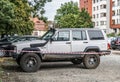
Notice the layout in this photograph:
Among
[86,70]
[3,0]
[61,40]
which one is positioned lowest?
[86,70]

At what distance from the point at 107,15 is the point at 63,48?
83.9 m

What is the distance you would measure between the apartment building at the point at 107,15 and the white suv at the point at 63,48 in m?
75.4

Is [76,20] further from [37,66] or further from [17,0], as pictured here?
[37,66]

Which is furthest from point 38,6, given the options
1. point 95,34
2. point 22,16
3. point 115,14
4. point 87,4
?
point 87,4

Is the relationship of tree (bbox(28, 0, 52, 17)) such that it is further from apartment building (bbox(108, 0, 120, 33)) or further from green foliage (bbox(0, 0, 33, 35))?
apartment building (bbox(108, 0, 120, 33))

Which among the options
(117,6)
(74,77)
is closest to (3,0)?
(74,77)

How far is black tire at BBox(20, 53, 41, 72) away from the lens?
16609 mm

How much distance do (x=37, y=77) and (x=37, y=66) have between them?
2157 millimetres

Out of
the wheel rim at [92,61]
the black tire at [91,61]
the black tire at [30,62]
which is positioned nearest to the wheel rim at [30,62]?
the black tire at [30,62]

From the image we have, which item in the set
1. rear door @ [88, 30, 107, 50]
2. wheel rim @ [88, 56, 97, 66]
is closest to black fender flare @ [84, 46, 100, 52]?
rear door @ [88, 30, 107, 50]

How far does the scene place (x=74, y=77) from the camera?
14.5 meters

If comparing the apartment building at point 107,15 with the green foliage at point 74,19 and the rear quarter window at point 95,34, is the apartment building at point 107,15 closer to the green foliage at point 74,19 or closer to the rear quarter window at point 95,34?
the green foliage at point 74,19

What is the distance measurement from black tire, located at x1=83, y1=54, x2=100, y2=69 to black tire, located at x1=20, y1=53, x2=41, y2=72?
2.57 m

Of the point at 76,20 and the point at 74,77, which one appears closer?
the point at 74,77
